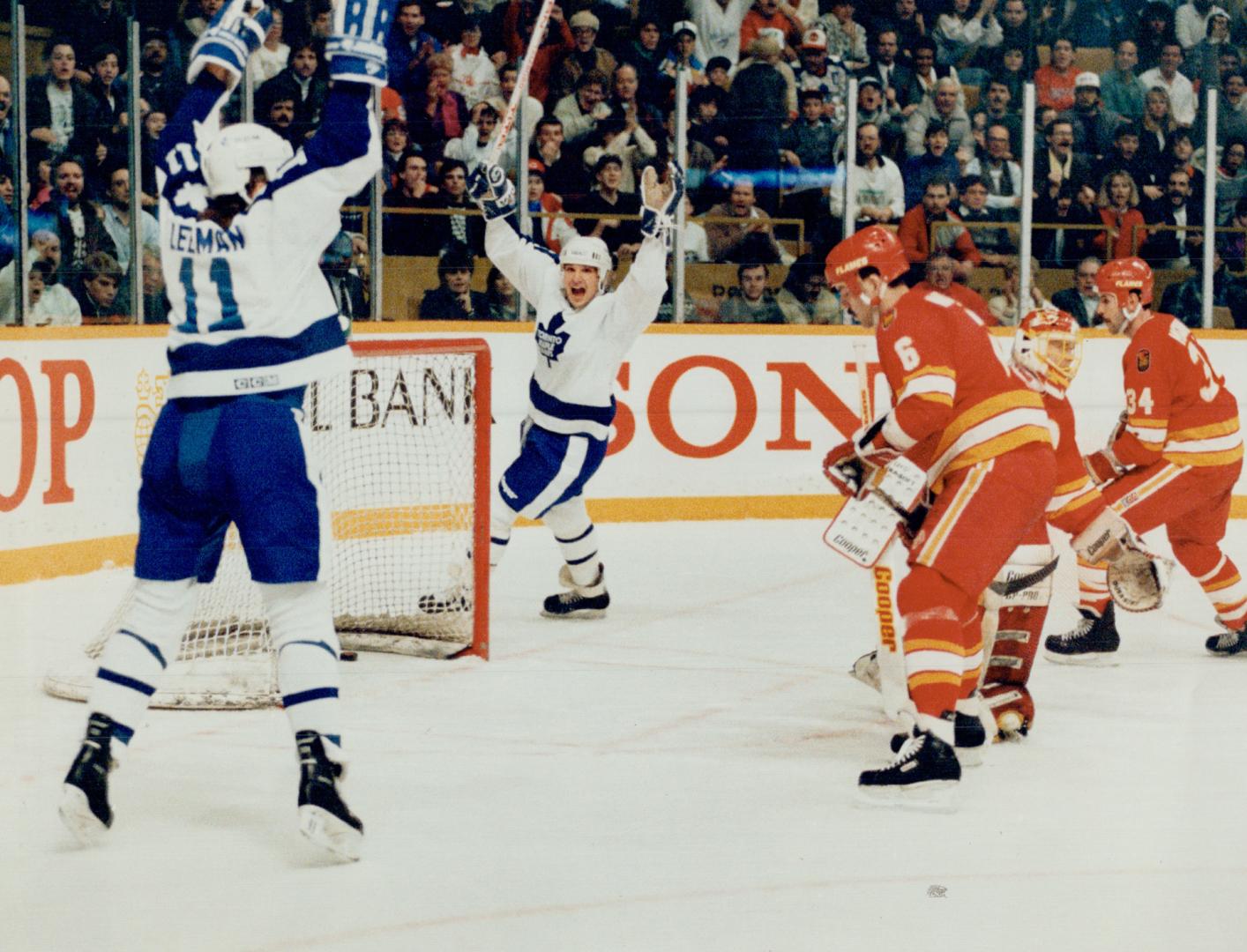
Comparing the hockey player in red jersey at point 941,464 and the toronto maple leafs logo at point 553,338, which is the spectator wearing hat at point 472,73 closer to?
the toronto maple leafs logo at point 553,338

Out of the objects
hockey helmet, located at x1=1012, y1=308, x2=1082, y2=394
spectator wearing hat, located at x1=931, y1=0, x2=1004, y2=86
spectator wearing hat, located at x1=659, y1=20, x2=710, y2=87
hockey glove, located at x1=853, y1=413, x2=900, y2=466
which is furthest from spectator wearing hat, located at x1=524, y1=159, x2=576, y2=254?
hockey glove, located at x1=853, y1=413, x2=900, y2=466

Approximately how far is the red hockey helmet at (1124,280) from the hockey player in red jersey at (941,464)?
1831 millimetres

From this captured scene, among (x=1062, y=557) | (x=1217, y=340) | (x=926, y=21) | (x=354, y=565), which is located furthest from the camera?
(x=926, y=21)

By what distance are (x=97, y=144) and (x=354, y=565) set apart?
2060mm

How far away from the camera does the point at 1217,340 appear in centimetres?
867

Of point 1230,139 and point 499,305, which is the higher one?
point 1230,139

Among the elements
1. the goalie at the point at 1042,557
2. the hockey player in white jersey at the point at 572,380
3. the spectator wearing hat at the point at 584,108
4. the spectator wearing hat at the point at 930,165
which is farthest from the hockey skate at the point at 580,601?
the spectator wearing hat at the point at 930,165

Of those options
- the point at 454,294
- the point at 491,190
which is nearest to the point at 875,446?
the point at 491,190

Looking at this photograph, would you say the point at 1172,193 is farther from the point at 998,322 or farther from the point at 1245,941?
the point at 1245,941

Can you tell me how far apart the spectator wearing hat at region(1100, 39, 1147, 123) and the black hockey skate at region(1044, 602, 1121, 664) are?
475cm

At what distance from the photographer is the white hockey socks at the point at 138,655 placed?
3.28m

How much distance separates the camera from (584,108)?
862 centimetres

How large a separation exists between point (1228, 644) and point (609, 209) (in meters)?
4.07

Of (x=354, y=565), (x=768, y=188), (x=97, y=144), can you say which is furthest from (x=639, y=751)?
(x=768, y=188)
